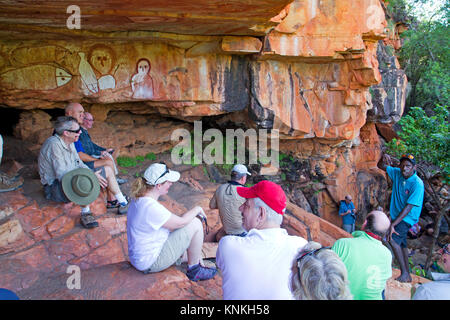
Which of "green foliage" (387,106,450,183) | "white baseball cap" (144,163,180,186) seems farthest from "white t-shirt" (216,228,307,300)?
"green foliage" (387,106,450,183)

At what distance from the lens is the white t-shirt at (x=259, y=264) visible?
1.66 meters

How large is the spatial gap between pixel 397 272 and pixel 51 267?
4.46 m

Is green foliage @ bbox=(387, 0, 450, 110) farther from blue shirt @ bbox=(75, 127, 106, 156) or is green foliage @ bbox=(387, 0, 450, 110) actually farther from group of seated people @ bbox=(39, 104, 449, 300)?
group of seated people @ bbox=(39, 104, 449, 300)

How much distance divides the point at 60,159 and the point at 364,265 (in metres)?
3.37

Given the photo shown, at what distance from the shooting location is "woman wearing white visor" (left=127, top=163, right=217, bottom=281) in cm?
250

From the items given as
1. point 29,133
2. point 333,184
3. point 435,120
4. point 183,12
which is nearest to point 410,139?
point 435,120

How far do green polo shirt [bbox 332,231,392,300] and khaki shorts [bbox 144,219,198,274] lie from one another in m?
1.21

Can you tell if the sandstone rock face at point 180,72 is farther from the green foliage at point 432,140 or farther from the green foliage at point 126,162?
the green foliage at point 432,140

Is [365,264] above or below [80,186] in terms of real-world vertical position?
below

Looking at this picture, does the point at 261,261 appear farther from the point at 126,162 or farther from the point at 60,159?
the point at 126,162

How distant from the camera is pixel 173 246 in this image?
2662 mm

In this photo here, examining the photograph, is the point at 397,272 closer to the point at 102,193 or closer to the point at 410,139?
the point at 410,139

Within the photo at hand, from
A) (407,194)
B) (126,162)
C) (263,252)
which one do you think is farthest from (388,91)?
(263,252)

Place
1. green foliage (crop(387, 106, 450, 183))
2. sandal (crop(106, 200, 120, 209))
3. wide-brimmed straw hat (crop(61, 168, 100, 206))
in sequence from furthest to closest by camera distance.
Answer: green foliage (crop(387, 106, 450, 183)), sandal (crop(106, 200, 120, 209)), wide-brimmed straw hat (crop(61, 168, 100, 206))
